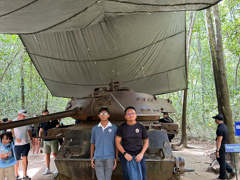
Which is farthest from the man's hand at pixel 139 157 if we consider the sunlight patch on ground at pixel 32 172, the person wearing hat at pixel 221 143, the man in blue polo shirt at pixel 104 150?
the sunlight patch on ground at pixel 32 172

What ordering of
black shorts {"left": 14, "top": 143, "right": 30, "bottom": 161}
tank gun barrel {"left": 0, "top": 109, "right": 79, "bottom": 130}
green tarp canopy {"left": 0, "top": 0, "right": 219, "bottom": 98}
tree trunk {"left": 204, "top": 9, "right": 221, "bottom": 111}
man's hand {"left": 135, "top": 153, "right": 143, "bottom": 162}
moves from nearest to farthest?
man's hand {"left": 135, "top": 153, "right": 143, "bottom": 162}, tank gun barrel {"left": 0, "top": 109, "right": 79, "bottom": 130}, black shorts {"left": 14, "top": 143, "right": 30, "bottom": 161}, green tarp canopy {"left": 0, "top": 0, "right": 219, "bottom": 98}, tree trunk {"left": 204, "top": 9, "right": 221, "bottom": 111}

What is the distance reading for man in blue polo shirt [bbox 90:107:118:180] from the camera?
11.1 feet

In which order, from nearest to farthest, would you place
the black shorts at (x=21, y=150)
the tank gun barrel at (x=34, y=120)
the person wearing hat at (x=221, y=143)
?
the tank gun barrel at (x=34, y=120)
the person wearing hat at (x=221, y=143)
the black shorts at (x=21, y=150)

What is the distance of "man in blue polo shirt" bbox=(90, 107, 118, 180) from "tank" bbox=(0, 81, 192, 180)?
0.35 meters

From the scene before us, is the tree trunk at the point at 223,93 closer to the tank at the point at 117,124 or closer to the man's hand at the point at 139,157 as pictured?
the tank at the point at 117,124

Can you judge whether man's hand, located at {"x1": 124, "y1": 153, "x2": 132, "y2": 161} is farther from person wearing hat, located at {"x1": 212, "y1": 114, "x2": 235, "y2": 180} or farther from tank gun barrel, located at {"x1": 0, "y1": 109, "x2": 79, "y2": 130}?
person wearing hat, located at {"x1": 212, "y1": 114, "x2": 235, "y2": 180}

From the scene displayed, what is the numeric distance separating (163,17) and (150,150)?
548 centimetres

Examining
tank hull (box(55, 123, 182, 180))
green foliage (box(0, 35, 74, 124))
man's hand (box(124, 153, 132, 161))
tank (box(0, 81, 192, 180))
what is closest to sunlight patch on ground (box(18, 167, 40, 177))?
tank (box(0, 81, 192, 180))

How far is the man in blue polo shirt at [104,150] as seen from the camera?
133 inches

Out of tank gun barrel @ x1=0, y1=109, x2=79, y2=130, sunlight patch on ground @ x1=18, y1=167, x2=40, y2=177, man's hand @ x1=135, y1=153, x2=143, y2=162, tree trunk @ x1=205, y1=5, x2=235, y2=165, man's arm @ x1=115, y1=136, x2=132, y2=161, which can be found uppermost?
tree trunk @ x1=205, y1=5, x2=235, y2=165

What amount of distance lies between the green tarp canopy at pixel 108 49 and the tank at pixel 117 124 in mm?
2064

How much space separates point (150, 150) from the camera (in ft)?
12.7

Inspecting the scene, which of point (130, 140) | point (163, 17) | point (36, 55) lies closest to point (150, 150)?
point (130, 140)

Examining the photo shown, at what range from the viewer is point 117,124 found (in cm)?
452
